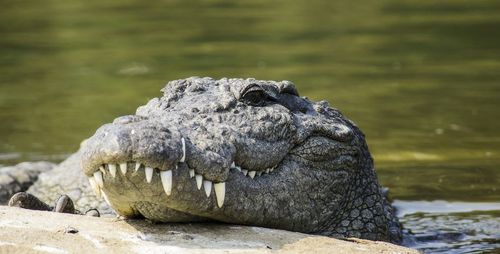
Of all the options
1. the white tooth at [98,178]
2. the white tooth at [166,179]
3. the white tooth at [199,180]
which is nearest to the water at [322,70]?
the white tooth at [199,180]

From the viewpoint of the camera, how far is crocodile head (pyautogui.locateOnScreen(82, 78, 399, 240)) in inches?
152

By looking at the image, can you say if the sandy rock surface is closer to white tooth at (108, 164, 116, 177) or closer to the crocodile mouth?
the crocodile mouth

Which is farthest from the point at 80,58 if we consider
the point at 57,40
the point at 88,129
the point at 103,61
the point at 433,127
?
the point at 433,127

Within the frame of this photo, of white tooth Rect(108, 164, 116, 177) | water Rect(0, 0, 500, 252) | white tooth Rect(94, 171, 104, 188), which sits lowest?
white tooth Rect(94, 171, 104, 188)

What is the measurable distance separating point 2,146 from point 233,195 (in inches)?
214

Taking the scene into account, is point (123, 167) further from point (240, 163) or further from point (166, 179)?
→ point (240, 163)

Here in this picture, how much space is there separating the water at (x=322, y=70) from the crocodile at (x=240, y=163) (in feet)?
3.27

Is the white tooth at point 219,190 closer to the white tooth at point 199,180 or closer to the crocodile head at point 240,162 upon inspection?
the crocodile head at point 240,162

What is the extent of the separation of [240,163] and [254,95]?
524 mm

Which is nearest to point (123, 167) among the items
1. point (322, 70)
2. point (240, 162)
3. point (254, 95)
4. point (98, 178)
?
point (98, 178)

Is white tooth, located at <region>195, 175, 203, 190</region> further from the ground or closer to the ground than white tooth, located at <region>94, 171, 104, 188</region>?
further from the ground

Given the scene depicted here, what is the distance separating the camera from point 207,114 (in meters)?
4.43

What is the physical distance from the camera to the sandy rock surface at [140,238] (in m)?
3.82

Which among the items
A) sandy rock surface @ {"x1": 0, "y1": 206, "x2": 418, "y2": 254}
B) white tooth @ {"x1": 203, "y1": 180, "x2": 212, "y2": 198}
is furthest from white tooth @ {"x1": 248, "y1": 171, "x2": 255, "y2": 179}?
white tooth @ {"x1": 203, "y1": 180, "x2": 212, "y2": 198}
